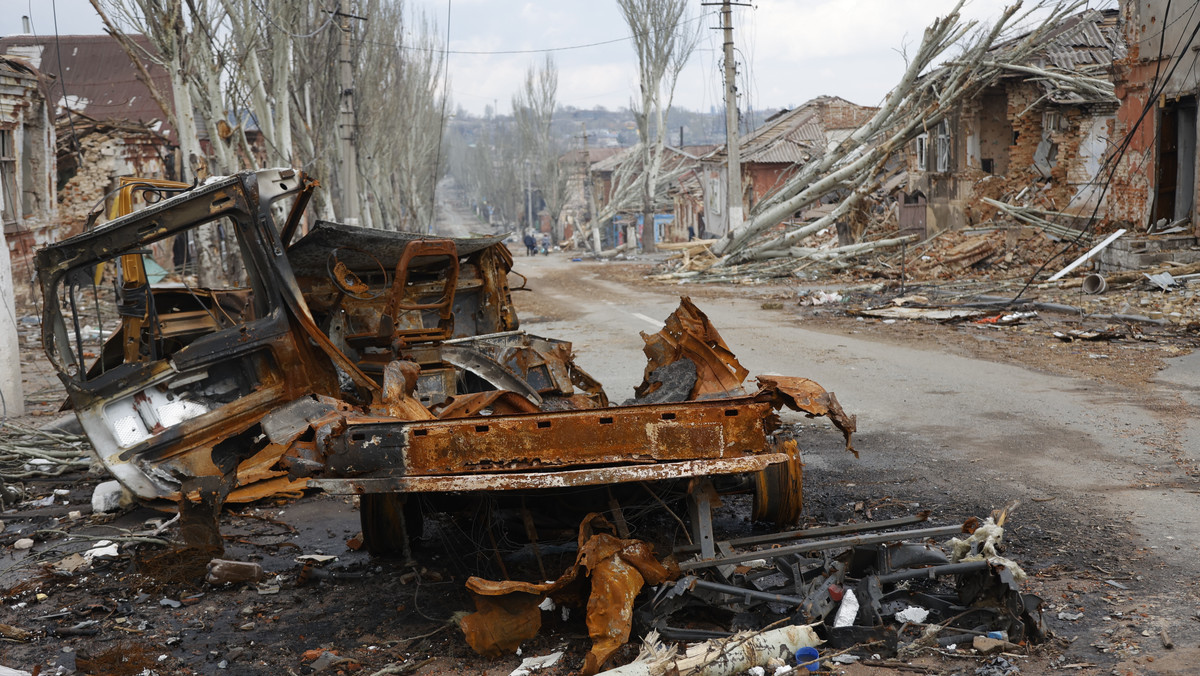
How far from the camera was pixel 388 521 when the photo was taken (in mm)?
5215

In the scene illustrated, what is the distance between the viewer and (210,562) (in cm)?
520

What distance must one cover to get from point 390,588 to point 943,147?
26.4m

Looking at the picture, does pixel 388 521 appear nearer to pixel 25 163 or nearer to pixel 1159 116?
pixel 1159 116

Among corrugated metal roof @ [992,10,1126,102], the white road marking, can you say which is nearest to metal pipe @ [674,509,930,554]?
the white road marking

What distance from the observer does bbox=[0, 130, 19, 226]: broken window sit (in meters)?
19.2

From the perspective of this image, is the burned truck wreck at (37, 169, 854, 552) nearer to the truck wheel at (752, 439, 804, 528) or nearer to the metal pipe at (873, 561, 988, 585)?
the truck wheel at (752, 439, 804, 528)

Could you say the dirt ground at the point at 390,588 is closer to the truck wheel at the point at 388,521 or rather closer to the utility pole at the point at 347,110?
the truck wheel at the point at 388,521

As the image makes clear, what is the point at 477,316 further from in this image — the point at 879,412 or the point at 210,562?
the point at 879,412

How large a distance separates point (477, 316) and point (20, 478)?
3.87 meters

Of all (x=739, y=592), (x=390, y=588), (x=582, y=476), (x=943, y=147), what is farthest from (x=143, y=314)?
(x=943, y=147)

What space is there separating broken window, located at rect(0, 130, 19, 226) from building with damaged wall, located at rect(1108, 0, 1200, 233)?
69.6 ft

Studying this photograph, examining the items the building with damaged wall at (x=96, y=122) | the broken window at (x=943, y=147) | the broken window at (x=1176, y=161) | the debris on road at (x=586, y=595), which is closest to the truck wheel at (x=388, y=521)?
the debris on road at (x=586, y=595)

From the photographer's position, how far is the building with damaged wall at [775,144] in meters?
45.2

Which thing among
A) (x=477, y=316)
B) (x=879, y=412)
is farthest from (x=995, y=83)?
(x=477, y=316)
